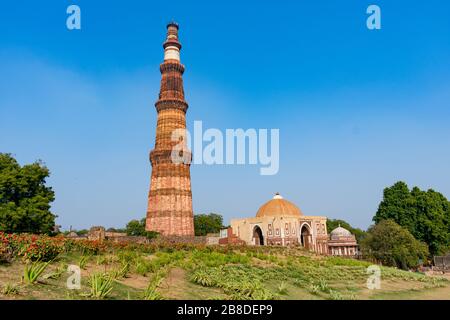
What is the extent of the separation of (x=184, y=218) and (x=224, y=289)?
1366 inches

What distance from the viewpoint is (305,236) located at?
49.8 metres

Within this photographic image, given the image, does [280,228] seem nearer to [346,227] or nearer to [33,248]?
[33,248]

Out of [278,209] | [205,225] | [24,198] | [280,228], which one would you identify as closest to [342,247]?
[278,209]

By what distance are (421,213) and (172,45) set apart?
42.3 m

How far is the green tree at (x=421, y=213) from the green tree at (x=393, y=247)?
8933 mm

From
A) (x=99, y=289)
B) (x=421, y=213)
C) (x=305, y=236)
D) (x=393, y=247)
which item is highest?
(x=421, y=213)

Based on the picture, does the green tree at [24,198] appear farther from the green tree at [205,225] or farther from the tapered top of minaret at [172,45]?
the green tree at [205,225]

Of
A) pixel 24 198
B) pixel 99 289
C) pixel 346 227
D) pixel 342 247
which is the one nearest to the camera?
pixel 99 289

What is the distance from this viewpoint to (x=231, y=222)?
175ft

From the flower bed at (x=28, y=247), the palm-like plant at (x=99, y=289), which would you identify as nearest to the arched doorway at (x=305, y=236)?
the flower bed at (x=28, y=247)

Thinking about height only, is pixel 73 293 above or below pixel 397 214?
below
